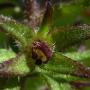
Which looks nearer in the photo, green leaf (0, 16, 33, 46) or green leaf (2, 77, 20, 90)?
green leaf (0, 16, 33, 46)

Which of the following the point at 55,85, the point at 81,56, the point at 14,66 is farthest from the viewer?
the point at 81,56

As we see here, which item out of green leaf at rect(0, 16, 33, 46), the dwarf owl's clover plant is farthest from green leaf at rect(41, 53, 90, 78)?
green leaf at rect(0, 16, 33, 46)

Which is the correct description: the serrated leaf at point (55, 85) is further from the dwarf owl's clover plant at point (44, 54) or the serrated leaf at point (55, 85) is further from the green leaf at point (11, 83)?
the green leaf at point (11, 83)

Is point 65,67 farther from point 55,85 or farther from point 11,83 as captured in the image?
point 11,83

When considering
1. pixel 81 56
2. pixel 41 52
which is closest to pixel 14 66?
pixel 41 52

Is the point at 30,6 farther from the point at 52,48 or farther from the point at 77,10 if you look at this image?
the point at 77,10

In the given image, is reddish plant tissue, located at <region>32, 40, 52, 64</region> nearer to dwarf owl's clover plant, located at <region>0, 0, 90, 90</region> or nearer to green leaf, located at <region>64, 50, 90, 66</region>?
dwarf owl's clover plant, located at <region>0, 0, 90, 90</region>

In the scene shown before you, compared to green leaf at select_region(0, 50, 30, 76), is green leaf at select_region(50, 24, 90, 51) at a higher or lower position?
higher

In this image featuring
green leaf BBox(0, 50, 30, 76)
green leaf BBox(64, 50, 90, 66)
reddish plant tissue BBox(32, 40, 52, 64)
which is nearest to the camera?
green leaf BBox(0, 50, 30, 76)
